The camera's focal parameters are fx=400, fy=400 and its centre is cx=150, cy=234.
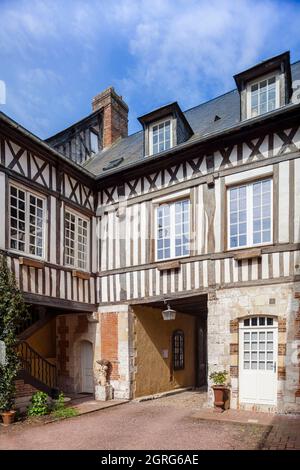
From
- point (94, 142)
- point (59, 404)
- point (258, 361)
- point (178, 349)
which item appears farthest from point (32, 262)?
point (94, 142)

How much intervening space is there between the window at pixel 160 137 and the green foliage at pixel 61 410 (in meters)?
5.79

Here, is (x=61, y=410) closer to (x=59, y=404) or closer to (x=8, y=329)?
(x=59, y=404)

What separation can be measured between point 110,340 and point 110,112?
7.50 m

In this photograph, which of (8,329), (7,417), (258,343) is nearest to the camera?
(7,417)

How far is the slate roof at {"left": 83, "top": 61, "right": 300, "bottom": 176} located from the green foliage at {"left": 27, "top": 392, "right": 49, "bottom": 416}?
5.04m

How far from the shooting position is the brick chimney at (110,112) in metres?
13.1

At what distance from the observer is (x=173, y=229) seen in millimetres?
8773

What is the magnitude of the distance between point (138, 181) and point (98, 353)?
164 inches

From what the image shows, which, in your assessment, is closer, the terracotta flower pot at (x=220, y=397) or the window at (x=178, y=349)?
the terracotta flower pot at (x=220, y=397)

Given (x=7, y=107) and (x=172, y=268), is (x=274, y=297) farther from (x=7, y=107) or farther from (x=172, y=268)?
(x=7, y=107)

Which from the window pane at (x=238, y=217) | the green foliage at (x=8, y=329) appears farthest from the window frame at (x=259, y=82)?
the green foliage at (x=8, y=329)

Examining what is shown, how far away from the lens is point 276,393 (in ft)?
23.1

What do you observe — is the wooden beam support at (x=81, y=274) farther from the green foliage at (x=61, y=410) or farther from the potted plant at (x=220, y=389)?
the potted plant at (x=220, y=389)

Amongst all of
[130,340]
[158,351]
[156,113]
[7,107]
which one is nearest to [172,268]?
[130,340]
